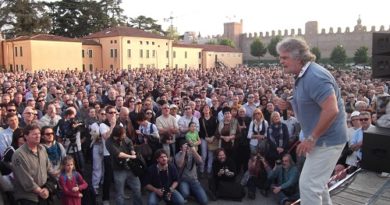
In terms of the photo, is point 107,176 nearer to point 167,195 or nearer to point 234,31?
point 167,195

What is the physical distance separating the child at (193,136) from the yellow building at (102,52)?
124 ft

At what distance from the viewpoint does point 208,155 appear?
27.4 ft

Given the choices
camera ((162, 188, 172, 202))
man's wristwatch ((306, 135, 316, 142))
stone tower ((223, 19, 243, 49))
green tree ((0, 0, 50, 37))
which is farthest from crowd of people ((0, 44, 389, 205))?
stone tower ((223, 19, 243, 49))

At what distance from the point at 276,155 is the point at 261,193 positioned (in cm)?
82

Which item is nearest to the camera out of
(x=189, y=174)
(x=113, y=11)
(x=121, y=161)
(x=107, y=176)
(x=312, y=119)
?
(x=312, y=119)

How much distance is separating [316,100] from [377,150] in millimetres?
1362

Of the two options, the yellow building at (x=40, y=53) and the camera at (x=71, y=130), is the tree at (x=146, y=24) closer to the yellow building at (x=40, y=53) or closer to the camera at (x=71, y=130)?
the yellow building at (x=40, y=53)

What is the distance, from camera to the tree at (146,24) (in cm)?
7394

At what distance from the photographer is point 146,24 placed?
7512cm

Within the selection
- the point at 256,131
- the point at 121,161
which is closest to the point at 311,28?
the point at 256,131

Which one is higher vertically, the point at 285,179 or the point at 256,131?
the point at 256,131

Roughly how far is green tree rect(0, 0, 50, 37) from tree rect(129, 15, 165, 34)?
21.2m

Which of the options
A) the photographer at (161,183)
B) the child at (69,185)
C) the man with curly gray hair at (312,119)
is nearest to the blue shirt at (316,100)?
the man with curly gray hair at (312,119)

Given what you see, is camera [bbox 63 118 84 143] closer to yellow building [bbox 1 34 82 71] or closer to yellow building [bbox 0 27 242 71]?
yellow building [bbox 0 27 242 71]
